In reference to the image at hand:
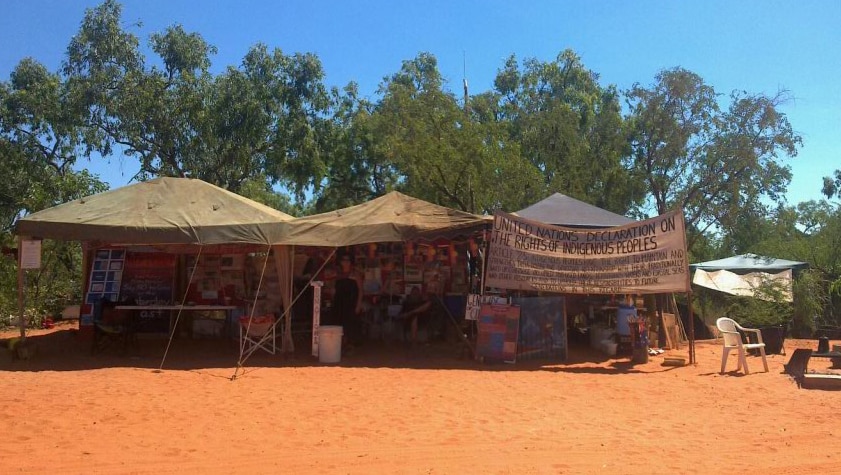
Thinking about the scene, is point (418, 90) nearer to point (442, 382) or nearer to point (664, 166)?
point (664, 166)

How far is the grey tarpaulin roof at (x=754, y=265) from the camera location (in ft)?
66.1

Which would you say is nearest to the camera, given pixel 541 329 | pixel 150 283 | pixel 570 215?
pixel 541 329

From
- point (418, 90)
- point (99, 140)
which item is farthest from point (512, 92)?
point (99, 140)

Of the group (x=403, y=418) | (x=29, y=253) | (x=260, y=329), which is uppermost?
(x=29, y=253)

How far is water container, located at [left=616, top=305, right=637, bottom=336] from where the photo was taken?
39.3ft

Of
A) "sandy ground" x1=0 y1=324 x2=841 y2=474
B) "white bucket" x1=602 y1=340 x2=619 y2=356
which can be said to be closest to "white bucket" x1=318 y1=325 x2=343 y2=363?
"sandy ground" x1=0 y1=324 x2=841 y2=474

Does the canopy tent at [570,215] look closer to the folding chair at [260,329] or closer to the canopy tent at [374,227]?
the canopy tent at [374,227]

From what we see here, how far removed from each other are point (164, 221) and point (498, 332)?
19.3 feet

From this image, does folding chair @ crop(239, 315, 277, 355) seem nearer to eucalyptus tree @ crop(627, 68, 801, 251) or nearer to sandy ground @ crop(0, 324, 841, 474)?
sandy ground @ crop(0, 324, 841, 474)

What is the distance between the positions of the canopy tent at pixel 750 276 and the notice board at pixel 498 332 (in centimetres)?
991

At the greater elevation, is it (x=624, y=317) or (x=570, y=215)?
(x=570, y=215)

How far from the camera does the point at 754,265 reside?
2083 cm

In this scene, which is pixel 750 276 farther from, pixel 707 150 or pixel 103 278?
pixel 103 278

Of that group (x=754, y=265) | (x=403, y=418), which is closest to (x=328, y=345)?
(x=403, y=418)
